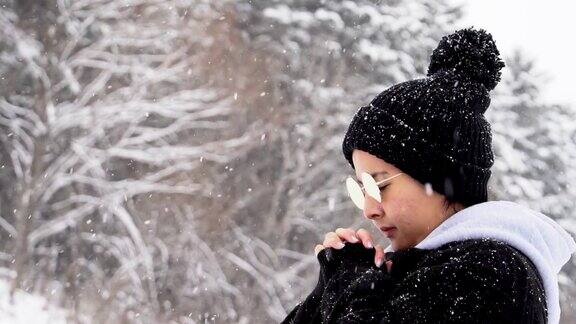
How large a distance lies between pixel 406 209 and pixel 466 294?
0.33 m

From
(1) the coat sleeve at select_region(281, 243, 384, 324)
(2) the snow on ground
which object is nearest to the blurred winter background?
(2) the snow on ground

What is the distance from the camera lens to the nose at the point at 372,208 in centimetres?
153

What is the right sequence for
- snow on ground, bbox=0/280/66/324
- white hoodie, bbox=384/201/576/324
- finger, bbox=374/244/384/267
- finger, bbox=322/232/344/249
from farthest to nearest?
1. snow on ground, bbox=0/280/66/324
2. finger, bbox=322/232/344/249
3. finger, bbox=374/244/384/267
4. white hoodie, bbox=384/201/576/324

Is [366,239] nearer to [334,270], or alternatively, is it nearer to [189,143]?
[334,270]

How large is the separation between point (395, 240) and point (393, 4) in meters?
16.3

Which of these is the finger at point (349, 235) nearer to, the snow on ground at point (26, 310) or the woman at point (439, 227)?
the woman at point (439, 227)

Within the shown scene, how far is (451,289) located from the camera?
122 cm

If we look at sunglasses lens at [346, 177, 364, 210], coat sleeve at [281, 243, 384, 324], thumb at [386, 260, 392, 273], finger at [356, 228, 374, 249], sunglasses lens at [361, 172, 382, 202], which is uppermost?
sunglasses lens at [361, 172, 382, 202]

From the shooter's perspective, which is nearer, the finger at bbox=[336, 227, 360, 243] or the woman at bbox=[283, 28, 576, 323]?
the woman at bbox=[283, 28, 576, 323]

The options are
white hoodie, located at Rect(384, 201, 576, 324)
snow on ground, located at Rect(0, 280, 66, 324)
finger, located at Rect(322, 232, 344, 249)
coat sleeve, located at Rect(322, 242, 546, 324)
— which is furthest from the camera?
snow on ground, located at Rect(0, 280, 66, 324)

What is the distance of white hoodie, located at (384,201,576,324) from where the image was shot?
1330 millimetres

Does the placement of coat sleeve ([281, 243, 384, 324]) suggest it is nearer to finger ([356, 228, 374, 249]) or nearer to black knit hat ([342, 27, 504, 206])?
finger ([356, 228, 374, 249])

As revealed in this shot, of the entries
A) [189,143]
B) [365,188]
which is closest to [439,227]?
[365,188]

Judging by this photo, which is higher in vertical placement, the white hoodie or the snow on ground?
the white hoodie
